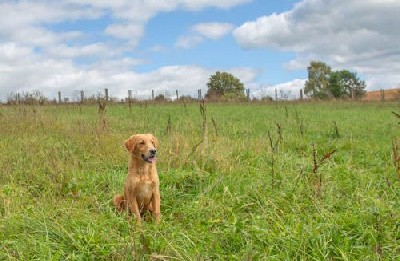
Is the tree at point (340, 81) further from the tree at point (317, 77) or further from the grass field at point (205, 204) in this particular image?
the grass field at point (205, 204)

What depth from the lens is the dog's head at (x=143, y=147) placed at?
4707 mm

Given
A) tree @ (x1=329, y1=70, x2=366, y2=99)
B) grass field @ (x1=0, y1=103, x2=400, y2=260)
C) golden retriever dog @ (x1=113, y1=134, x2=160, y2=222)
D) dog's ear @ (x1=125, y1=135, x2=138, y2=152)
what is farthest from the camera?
tree @ (x1=329, y1=70, x2=366, y2=99)

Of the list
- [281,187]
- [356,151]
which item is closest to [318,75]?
[356,151]

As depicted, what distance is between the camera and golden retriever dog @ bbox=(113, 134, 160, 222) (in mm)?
4625

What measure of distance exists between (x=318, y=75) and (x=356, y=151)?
53830 mm

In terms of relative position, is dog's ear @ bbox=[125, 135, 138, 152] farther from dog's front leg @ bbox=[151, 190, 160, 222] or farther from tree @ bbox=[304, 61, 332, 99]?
tree @ bbox=[304, 61, 332, 99]

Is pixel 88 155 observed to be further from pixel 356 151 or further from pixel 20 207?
pixel 356 151

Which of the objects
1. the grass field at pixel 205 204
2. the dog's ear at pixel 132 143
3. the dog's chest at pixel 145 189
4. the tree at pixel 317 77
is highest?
the tree at pixel 317 77

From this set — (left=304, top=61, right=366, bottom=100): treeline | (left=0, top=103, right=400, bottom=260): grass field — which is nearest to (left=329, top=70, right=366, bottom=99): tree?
(left=304, top=61, right=366, bottom=100): treeline

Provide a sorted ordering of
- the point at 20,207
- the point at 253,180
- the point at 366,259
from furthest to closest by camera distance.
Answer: the point at 253,180
the point at 20,207
the point at 366,259

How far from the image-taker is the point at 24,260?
354 cm

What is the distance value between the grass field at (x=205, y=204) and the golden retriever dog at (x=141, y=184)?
0.56 ft

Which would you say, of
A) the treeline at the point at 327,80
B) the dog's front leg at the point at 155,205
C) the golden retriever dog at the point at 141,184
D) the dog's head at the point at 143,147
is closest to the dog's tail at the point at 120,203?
the golden retriever dog at the point at 141,184

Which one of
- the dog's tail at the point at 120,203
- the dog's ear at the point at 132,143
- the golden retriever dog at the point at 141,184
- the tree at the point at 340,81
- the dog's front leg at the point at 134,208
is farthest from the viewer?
the tree at the point at 340,81
